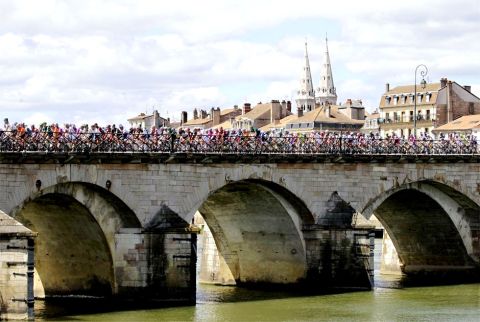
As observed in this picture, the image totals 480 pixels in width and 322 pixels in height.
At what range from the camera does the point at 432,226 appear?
232 feet

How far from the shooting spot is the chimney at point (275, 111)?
515 feet

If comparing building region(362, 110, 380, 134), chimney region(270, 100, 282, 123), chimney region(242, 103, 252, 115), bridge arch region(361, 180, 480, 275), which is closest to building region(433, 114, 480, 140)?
building region(362, 110, 380, 134)

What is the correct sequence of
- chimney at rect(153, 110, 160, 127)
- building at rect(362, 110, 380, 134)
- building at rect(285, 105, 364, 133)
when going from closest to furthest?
building at rect(362, 110, 380, 134) < building at rect(285, 105, 364, 133) < chimney at rect(153, 110, 160, 127)

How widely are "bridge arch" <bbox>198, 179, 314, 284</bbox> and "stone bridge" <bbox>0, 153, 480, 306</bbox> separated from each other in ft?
0.22

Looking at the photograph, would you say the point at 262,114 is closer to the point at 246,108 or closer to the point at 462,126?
the point at 246,108

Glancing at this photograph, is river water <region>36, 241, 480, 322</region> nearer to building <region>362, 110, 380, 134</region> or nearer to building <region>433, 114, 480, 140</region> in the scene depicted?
building <region>433, 114, 480, 140</region>

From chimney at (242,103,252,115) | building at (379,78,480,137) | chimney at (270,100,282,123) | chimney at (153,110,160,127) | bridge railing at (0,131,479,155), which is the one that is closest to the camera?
bridge railing at (0,131,479,155)

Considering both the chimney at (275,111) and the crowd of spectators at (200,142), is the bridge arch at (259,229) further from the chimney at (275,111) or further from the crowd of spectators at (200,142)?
the chimney at (275,111)

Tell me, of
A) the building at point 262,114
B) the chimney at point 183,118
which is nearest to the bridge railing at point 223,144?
the building at point 262,114

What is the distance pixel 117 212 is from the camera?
179ft

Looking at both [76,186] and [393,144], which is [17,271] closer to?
[76,186]

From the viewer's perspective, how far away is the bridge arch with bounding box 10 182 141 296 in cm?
5334

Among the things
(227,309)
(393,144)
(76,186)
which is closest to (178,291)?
(227,309)

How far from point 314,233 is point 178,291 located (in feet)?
32.6
